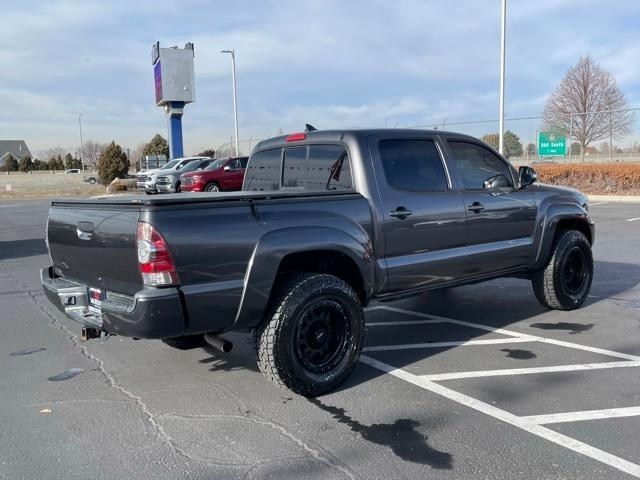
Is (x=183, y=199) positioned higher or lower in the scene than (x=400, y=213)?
higher

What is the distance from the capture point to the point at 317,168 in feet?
16.5

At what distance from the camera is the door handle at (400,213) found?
4.66m

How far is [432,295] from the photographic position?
7.39 metres

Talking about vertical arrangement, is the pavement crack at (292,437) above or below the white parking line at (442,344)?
below

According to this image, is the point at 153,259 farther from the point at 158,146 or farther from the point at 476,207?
the point at 158,146

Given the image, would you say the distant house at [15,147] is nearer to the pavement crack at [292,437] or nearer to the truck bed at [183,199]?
the truck bed at [183,199]

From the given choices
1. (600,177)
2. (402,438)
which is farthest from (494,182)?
(600,177)

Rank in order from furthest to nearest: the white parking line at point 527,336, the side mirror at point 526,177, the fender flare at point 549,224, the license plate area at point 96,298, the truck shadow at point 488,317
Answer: the fender flare at point 549,224
the side mirror at point 526,177
the truck shadow at point 488,317
the white parking line at point 527,336
the license plate area at point 96,298

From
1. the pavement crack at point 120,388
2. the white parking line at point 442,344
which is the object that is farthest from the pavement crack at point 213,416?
the white parking line at point 442,344

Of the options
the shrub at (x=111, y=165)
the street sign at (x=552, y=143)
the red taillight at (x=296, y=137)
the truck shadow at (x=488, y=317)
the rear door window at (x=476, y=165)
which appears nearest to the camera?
the truck shadow at (x=488, y=317)

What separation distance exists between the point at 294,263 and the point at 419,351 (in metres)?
1.60

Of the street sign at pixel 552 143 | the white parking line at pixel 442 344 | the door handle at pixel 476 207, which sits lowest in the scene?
the white parking line at pixel 442 344

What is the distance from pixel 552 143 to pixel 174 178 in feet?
62.1

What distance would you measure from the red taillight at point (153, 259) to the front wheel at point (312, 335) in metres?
0.82
